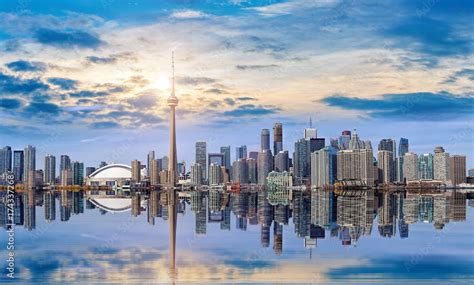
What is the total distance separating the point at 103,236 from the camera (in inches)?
1710

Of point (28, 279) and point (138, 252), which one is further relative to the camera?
point (138, 252)

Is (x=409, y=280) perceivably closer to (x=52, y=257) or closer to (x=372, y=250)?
(x=372, y=250)

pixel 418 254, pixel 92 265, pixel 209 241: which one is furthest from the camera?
pixel 209 241

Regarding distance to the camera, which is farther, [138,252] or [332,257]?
[138,252]

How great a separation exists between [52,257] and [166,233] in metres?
12.4

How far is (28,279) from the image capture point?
26047 millimetres

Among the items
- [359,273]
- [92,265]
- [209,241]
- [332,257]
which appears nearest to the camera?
[359,273]

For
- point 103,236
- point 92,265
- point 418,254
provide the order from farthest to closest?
point 103,236 → point 418,254 → point 92,265

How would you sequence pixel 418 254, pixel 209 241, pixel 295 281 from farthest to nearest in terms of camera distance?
pixel 209 241
pixel 418 254
pixel 295 281

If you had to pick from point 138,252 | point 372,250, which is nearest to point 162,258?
point 138,252

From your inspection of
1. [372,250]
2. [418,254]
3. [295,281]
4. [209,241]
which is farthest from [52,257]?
[418,254]

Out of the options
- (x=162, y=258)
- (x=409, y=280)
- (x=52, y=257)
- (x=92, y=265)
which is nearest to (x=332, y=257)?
(x=409, y=280)

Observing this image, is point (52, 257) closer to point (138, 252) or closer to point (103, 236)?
point (138, 252)

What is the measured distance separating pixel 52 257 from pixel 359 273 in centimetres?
1531
